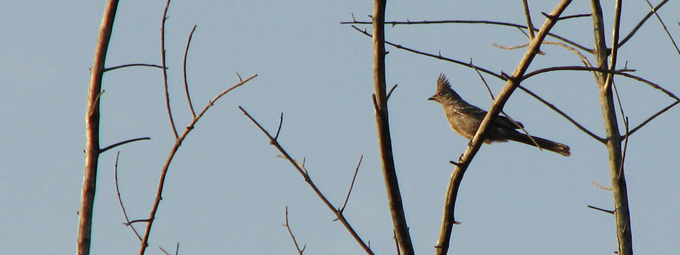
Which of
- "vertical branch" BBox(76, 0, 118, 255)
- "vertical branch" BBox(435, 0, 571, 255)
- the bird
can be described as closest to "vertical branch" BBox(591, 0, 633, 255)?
"vertical branch" BBox(435, 0, 571, 255)

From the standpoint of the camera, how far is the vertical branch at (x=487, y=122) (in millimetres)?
3691

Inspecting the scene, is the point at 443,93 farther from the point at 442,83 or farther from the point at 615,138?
the point at 615,138

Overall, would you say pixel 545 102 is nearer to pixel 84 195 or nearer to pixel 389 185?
pixel 389 185

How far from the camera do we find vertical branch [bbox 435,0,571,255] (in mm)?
3691

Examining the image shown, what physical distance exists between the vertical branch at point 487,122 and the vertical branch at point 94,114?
169 centimetres

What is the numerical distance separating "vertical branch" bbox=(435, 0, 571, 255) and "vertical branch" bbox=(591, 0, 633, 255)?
4.17 feet

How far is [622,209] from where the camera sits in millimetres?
4805

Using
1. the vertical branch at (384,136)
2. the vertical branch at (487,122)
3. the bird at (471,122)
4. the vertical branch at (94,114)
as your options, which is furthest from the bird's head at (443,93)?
the vertical branch at (94,114)

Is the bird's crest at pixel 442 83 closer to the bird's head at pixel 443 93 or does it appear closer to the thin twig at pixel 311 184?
the bird's head at pixel 443 93

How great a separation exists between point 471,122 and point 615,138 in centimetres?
594

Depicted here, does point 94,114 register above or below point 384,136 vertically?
below

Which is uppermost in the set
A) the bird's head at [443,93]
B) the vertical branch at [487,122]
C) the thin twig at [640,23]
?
the bird's head at [443,93]

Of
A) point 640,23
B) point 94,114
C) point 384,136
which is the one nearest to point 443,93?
point 640,23

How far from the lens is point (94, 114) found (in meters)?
2.88
